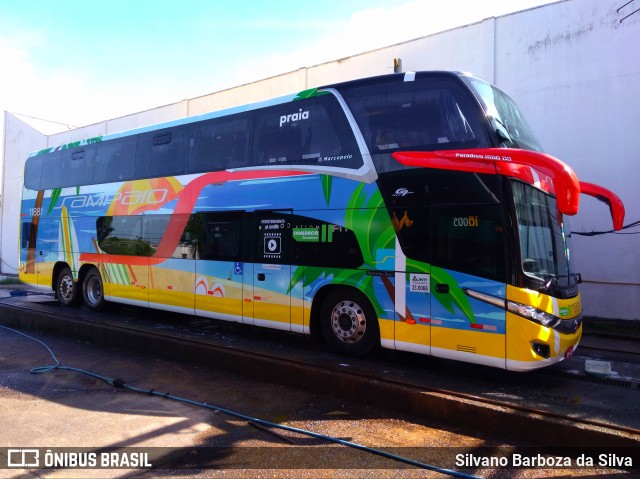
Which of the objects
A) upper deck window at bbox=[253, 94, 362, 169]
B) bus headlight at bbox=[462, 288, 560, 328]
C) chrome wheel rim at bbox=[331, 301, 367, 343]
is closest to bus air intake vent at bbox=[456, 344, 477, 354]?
bus headlight at bbox=[462, 288, 560, 328]

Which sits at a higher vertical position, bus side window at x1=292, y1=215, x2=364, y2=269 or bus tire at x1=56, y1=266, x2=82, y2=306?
bus side window at x1=292, y1=215, x2=364, y2=269

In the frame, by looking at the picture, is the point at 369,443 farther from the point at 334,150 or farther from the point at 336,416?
the point at 334,150

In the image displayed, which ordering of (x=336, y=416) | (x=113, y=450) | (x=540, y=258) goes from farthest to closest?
(x=540, y=258), (x=336, y=416), (x=113, y=450)

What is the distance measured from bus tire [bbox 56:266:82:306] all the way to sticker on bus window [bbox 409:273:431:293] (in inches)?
340

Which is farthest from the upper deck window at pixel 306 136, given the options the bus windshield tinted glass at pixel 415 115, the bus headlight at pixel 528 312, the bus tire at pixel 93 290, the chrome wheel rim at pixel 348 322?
the bus tire at pixel 93 290

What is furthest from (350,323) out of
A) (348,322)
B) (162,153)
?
(162,153)

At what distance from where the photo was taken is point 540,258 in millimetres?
5816

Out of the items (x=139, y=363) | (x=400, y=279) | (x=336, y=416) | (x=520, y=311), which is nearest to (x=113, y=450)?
(x=336, y=416)

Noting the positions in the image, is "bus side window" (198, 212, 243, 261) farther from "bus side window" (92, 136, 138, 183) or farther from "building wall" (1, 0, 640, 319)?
"building wall" (1, 0, 640, 319)

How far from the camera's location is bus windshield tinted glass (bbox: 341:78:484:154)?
19.8 ft

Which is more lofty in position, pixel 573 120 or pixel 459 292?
pixel 573 120

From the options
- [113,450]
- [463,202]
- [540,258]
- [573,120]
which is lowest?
[113,450]

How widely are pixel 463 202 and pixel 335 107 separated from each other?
241 centimetres

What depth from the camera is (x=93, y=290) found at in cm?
1152
